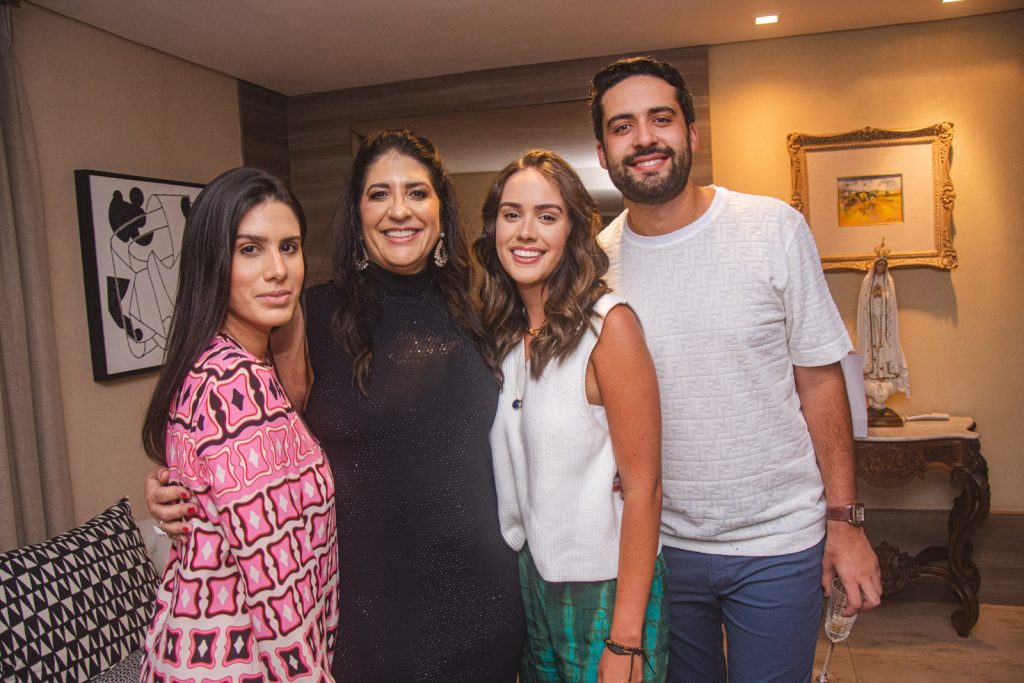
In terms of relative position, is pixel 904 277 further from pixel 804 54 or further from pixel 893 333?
pixel 804 54

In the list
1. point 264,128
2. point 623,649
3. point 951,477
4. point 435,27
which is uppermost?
point 435,27

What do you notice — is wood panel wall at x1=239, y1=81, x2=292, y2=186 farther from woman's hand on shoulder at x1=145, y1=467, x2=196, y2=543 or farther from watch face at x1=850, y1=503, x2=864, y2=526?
watch face at x1=850, y1=503, x2=864, y2=526

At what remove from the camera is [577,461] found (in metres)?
1.41

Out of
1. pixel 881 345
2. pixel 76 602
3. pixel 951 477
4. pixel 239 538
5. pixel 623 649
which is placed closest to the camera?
pixel 239 538

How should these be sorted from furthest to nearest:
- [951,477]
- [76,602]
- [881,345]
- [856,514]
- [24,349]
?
[881,345], [951,477], [24,349], [76,602], [856,514]

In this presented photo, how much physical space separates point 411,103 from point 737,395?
11.1ft

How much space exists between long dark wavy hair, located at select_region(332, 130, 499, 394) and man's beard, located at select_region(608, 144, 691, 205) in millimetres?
373

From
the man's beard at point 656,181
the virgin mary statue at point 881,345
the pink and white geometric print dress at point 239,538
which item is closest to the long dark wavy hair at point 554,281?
the man's beard at point 656,181

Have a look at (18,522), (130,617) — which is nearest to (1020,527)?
(130,617)

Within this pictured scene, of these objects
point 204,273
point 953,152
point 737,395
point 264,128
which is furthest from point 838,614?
point 264,128

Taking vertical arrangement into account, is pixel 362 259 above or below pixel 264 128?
below

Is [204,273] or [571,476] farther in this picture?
[571,476]

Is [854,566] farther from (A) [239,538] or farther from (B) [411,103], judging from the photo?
(B) [411,103]

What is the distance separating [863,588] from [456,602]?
89 cm
